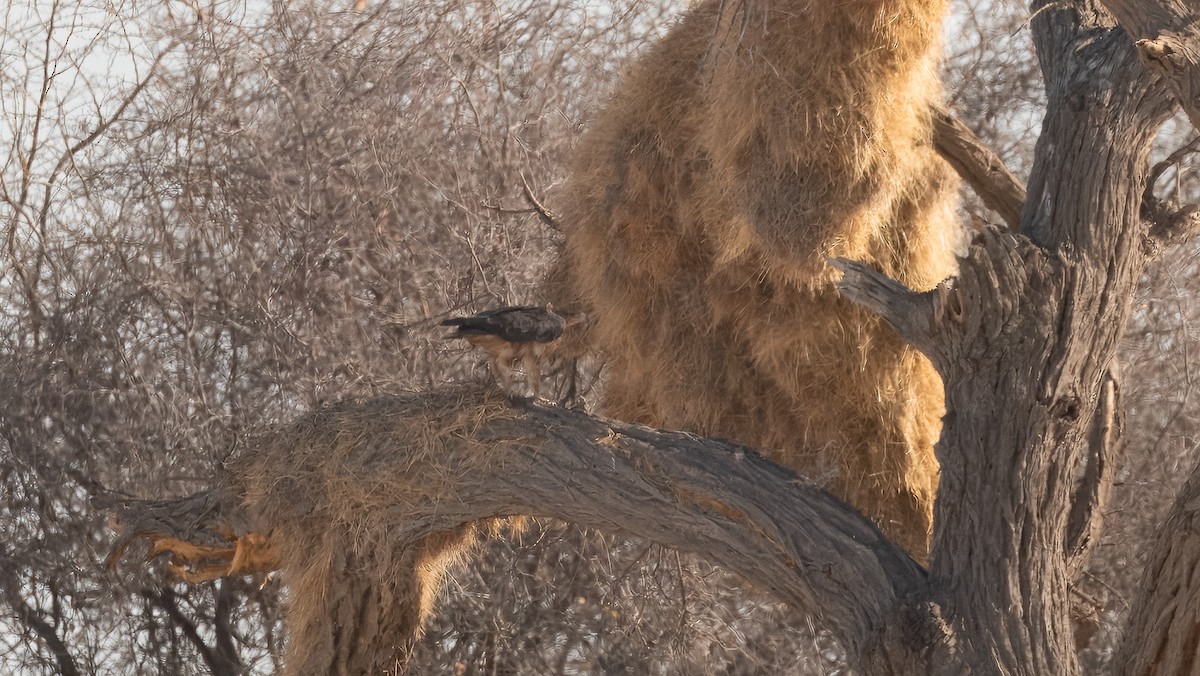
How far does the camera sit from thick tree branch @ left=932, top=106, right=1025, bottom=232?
5.60 meters

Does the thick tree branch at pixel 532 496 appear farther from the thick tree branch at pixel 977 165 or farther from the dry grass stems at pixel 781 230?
the thick tree branch at pixel 977 165

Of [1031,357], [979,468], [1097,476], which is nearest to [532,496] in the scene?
[979,468]

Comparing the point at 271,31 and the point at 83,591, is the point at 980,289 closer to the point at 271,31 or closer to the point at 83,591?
Result: the point at 271,31

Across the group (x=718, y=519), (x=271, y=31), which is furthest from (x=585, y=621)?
(x=271, y=31)

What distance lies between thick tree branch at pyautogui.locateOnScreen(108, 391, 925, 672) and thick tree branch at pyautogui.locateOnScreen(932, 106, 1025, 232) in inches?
64.8

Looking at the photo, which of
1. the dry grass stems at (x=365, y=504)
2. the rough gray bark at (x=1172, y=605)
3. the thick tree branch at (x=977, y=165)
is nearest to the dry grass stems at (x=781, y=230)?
the thick tree branch at (x=977, y=165)

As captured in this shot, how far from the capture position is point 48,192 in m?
7.29

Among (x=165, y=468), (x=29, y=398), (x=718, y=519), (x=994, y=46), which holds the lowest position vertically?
(x=718, y=519)

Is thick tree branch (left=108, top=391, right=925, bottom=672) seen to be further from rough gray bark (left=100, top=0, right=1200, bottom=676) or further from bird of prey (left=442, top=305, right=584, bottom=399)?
bird of prey (left=442, top=305, right=584, bottom=399)

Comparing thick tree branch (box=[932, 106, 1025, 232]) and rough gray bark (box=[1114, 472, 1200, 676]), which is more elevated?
thick tree branch (box=[932, 106, 1025, 232])

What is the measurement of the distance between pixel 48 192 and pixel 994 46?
546cm

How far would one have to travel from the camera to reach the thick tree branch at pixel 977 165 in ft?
18.4

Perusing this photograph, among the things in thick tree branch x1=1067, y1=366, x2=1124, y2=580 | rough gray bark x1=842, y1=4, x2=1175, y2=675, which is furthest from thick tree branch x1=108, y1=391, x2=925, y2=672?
thick tree branch x1=1067, y1=366, x2=1124, y2=580

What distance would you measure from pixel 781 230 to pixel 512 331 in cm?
110
